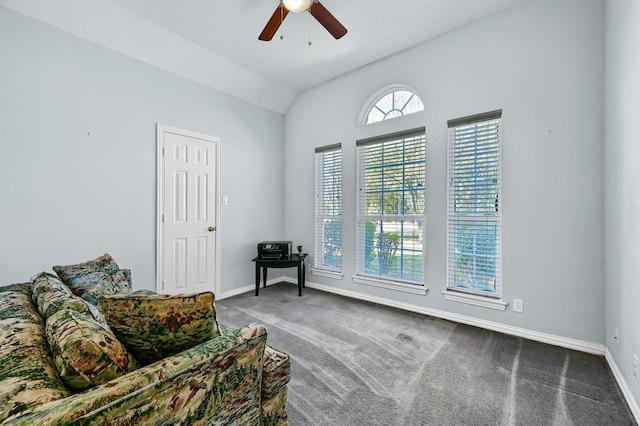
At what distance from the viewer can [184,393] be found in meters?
0.95

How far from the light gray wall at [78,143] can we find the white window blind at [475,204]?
10.0 ft

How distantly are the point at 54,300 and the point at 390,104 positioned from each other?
142 inches

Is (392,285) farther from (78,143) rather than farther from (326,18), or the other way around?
(78,143)

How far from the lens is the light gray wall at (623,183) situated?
171cm

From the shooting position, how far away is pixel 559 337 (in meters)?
2.47

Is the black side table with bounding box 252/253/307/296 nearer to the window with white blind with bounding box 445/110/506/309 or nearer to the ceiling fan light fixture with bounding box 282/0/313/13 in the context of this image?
the window with white blind with bounding box 445/110/506/309

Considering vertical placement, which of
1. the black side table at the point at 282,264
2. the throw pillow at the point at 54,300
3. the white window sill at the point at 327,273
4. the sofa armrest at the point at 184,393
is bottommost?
the white window sill at the point at 327,273

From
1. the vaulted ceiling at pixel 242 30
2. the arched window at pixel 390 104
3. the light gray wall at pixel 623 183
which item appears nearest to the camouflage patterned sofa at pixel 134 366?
the light gray wall at pixel 623 183

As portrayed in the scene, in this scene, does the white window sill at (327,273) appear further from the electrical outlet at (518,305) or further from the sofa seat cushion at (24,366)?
the sofa seat cushion at (24,366)

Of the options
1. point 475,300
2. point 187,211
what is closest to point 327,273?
point 475,300

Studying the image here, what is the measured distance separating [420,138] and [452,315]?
1.98m

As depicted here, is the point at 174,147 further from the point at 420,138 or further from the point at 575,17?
the point at 575,17

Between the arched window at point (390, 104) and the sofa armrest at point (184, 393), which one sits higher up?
the arched window at point (390, 104)

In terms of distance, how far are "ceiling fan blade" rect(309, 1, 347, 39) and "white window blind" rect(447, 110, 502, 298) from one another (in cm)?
149
